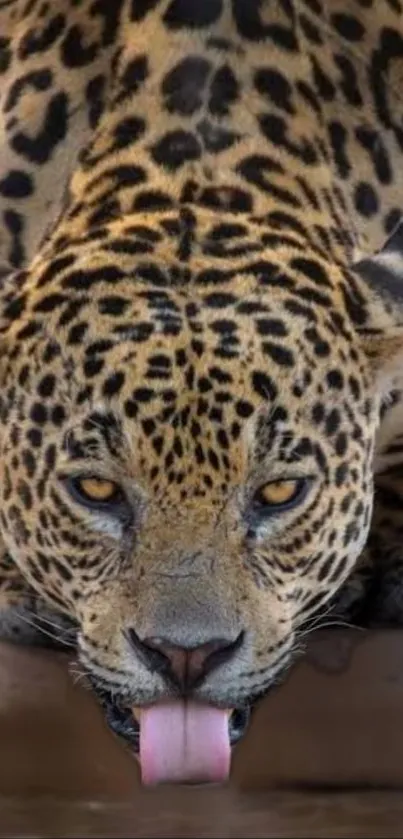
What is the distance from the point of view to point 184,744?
276 inches

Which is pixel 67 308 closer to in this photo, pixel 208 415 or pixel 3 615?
pixel 208 415

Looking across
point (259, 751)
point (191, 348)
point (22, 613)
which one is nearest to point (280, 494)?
point (191, 348)

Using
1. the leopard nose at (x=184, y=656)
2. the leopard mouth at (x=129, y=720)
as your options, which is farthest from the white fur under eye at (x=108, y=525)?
the leopard mouth at (x=129, y=720)

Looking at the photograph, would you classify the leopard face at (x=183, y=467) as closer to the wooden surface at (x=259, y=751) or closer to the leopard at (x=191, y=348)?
the leopard at (x=191, y=348)

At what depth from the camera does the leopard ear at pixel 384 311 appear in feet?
24.6

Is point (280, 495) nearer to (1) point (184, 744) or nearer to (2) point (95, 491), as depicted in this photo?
(2) point (95, 491)

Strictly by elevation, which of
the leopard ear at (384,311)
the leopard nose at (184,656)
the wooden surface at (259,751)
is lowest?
the wooden surface at (259,751)

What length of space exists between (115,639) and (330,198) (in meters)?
1.66

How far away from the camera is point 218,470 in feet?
22.8

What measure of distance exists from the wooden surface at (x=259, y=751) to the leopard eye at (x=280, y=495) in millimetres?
879

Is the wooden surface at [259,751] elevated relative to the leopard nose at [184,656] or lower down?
lower down

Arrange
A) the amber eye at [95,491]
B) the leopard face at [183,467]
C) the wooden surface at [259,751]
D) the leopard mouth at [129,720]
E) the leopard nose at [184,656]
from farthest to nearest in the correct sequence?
the wooden surface at [259,751] → the leopard mouth at [129,720] → the amber eye at [95,491] → the leopard face at [183,467] → the leopard nose at [184,656]

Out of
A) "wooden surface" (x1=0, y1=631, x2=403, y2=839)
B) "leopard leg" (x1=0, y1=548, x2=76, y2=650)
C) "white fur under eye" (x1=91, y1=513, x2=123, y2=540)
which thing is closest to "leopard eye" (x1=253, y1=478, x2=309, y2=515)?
"white fur under eye" (x1=91, y1=513, x2=123, y2=540)

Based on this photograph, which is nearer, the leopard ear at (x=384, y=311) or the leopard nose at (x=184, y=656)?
the leopard nose at (x=184, y=656)
